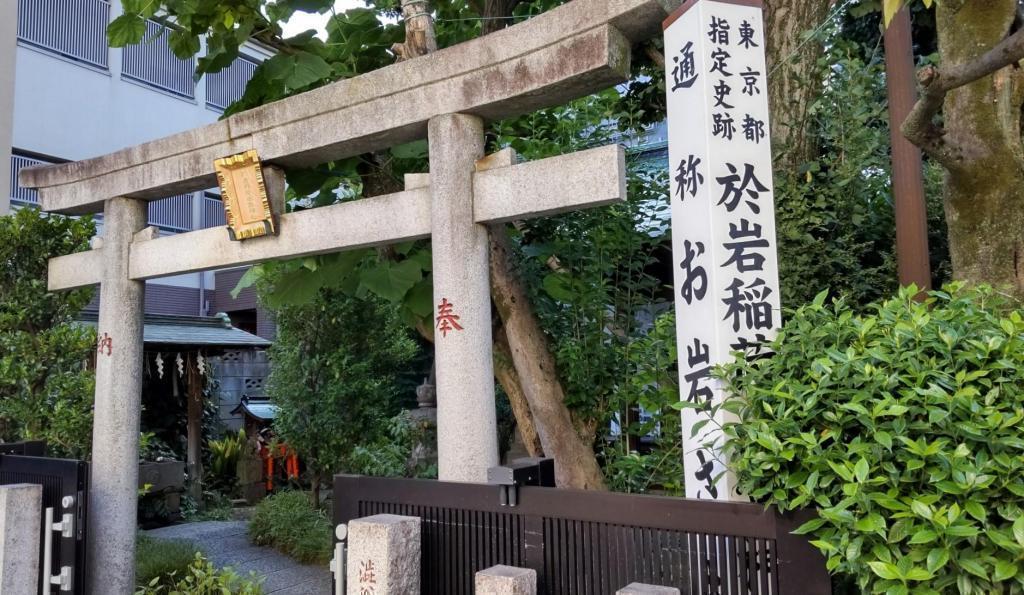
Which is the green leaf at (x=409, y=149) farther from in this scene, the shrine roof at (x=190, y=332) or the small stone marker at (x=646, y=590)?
the shrine roof at (x=190, y=332)

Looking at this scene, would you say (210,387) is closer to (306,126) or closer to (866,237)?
(306,126)

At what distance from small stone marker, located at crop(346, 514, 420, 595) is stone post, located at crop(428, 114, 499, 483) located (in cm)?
68

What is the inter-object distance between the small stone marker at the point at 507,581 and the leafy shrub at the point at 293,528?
6072 mm

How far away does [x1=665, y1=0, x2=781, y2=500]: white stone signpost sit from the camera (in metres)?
3.67

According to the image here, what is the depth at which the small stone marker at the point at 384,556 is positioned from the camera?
12.8ft

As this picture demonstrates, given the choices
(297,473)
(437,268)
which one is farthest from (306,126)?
(297,473)

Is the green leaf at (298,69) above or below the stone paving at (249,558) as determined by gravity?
above

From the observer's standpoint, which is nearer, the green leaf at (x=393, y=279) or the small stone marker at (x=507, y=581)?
the small stone marker at (x=507, y=581)

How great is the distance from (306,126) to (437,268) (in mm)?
1691

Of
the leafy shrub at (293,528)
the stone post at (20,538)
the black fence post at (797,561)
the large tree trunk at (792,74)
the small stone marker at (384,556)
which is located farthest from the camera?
the leafy shrub at (293,528)

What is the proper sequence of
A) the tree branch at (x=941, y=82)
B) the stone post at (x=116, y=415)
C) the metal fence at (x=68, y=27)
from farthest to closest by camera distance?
the metal fence at (x=68, y=27), the stone post at (x=116, y=415), the tree branch at (x=941, y=82)

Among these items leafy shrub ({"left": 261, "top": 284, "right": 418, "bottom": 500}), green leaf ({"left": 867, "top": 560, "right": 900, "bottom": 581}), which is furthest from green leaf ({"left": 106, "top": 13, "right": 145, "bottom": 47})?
green leaf ({"left": 867, "top": 560, "right": 900, "bottom": 581})

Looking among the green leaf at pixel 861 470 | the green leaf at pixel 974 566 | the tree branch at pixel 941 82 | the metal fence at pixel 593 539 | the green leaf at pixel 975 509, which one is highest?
the tree branch at pixel 941 82

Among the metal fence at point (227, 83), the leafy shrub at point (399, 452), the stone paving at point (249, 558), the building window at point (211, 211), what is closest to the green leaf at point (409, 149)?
the stone paving at point (249, 558)
